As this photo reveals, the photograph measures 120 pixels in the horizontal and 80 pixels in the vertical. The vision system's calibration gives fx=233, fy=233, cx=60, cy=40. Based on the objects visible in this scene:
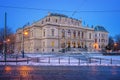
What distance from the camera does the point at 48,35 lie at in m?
99.5

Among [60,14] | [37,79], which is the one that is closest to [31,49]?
[60,14]

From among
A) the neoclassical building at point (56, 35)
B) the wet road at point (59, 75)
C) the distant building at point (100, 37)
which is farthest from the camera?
the distant building at point (100, 37)

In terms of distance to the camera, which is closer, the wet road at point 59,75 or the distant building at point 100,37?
the wet road at point 59,75

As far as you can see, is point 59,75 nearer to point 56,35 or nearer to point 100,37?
point 56,35

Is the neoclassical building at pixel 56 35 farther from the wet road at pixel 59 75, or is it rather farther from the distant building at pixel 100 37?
the wet road at pixel 59 75

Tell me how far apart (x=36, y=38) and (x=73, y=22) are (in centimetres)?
2187

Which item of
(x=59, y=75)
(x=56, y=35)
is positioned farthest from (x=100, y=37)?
(x=59, y=75)

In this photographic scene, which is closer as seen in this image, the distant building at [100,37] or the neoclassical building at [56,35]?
the neoclassical building at [56,35]

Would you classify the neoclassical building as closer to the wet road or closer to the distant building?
the distant building

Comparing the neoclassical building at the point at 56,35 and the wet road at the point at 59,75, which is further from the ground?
the neoclassical building at the point at 56,35

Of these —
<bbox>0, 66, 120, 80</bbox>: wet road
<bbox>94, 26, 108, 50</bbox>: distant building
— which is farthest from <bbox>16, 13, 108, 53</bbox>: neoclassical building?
<bbox>0, 66, 120, 80</bbox>: wet road

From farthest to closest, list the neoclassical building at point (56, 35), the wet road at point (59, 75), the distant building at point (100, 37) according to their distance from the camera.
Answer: the distant building at point (100, 37), the neoclassical building at point (56, 35), the wet road at point (59, 75)

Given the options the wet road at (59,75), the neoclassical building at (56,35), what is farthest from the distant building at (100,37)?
the wet road at (59,75)

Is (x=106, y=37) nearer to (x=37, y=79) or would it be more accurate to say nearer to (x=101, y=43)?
(x=101, y=43)
